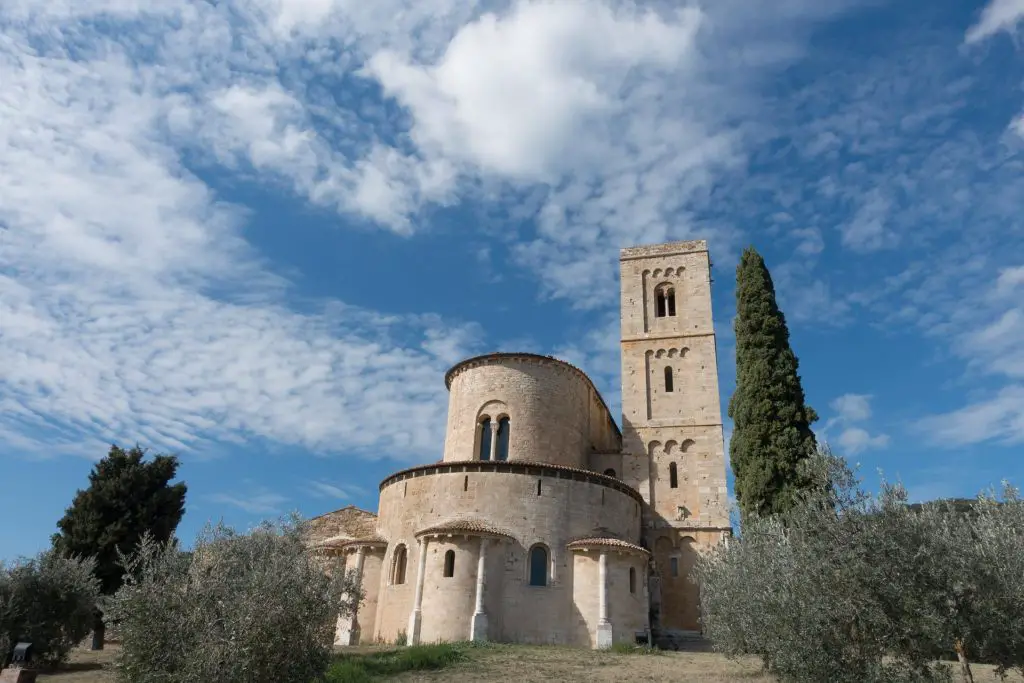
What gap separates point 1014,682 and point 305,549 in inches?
582

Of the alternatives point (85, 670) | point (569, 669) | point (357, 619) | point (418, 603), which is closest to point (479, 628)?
point (418, 603)

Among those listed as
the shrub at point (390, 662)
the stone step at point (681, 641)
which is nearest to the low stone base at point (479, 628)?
the shrub at point (390, 662)

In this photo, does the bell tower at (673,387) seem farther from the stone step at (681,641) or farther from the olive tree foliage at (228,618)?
the olive tree foliage at (228,618)

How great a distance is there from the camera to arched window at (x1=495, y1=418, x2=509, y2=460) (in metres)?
28.6

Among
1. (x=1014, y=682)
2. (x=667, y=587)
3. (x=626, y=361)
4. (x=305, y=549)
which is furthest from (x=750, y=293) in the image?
(x=305, y=549)

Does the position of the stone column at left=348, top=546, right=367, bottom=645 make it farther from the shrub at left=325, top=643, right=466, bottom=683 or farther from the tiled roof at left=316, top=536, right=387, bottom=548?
the shrub at left=325, top=643, right=466, bottom=683

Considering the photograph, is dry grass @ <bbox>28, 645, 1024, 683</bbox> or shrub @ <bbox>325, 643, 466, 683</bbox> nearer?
shrub @ <bbox>325, 643, 466, 683</bbox>

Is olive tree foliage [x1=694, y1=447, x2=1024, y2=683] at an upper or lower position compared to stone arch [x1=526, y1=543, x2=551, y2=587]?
lower

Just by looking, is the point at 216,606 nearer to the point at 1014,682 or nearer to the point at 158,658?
the point at 158,658

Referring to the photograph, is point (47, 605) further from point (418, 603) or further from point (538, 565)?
point (538, 565)

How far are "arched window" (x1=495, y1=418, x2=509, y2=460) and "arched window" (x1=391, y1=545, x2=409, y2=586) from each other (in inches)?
245

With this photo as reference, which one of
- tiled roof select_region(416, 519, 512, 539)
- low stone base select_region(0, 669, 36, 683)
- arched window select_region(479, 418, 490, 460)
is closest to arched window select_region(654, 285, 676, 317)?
arched window select_region(479, 418, 490, 460)

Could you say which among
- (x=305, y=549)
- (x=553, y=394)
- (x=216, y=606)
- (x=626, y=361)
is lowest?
(x=216, y=606)

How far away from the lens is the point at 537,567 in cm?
2264
